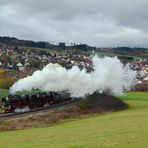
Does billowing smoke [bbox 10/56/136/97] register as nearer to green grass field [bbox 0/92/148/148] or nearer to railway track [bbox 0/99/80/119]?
railway track [bbox 0/99/80/119]

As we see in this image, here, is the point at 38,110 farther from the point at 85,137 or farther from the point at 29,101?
the point at 85,137

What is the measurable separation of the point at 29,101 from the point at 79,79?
14909mm

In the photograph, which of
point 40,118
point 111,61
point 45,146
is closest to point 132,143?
point 45,146

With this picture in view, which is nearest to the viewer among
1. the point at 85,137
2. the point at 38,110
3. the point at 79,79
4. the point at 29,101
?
the point at 85,137

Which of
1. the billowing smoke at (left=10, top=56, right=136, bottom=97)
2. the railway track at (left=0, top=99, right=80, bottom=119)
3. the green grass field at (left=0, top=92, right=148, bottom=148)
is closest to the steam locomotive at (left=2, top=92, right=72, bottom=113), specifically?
the railway track at (left=0, top=99, right=80, bottom=119)

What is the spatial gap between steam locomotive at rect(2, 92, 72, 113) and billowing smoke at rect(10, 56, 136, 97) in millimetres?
4750

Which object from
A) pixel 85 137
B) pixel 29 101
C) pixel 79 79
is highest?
pixel 79 79

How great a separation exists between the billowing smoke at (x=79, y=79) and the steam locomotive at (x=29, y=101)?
15.6ft

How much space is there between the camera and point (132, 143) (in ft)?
86.8

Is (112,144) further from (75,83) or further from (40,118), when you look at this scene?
(75,83)

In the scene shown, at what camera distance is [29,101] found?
68.1 meters

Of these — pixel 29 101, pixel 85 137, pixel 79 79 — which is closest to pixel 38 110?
pixel 29 101

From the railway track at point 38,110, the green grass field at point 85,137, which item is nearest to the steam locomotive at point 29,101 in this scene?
the railway track at point 38,110

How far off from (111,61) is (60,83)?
Answer: 38.2 ft
